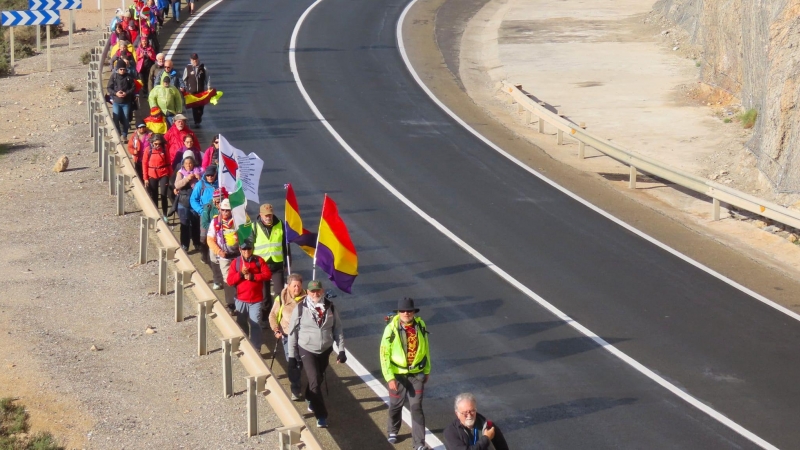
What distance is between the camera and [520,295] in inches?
620

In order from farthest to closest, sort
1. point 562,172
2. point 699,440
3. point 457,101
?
point 457,101, point 562,172, point 699,440

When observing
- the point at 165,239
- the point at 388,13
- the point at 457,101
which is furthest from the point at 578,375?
the point at 388,13

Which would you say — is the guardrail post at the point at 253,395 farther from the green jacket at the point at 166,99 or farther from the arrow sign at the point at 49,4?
the arrow sign at the point at 49,4

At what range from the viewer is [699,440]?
11.6m

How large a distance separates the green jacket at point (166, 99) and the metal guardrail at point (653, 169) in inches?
323

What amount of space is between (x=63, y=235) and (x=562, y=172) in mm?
10007

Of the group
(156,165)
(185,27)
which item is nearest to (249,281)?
(156,165)

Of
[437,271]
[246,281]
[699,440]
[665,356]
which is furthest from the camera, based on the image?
[437,271]

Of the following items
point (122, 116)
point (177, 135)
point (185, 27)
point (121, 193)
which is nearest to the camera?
point (177, 135)

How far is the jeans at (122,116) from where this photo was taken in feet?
73.2

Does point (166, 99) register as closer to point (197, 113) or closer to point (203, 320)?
point (197, 113)

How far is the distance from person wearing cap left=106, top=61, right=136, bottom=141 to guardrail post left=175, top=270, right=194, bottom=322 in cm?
893

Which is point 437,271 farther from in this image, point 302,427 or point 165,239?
point 302,427

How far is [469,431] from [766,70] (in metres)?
15.5
